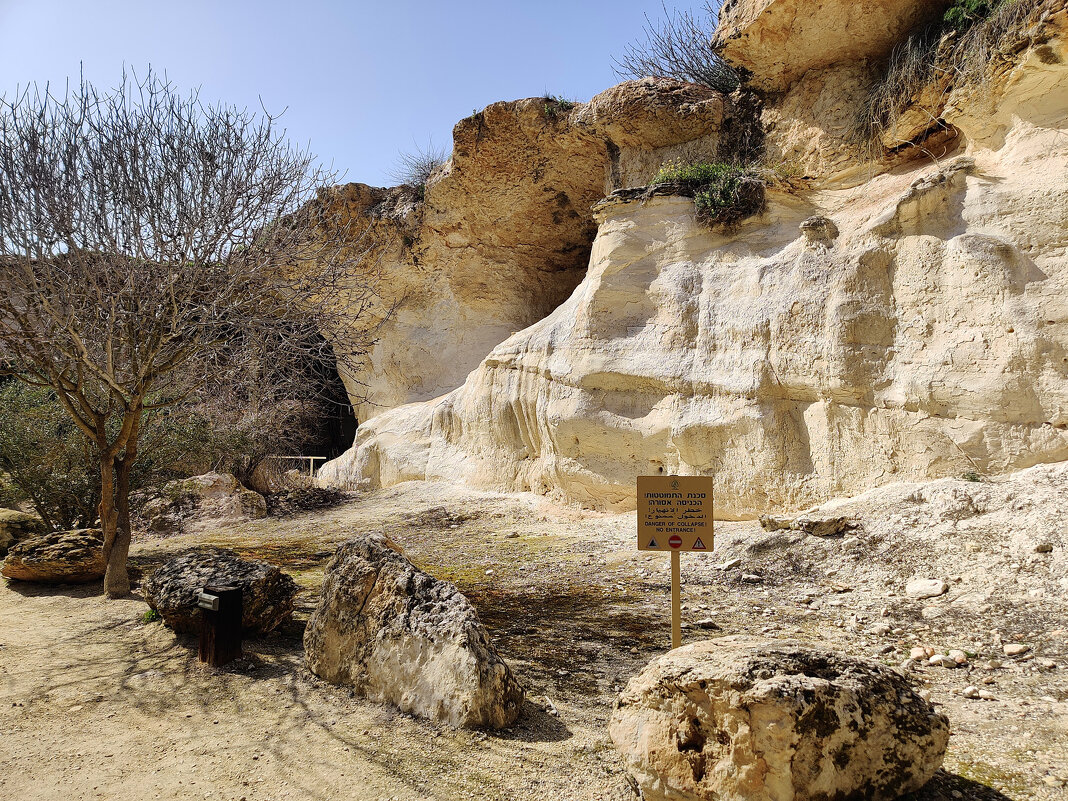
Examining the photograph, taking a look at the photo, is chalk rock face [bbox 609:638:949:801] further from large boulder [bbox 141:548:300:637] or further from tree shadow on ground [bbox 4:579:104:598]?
tree shadow on ground [bbox 4:579:104:598]

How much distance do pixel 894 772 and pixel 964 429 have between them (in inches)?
199

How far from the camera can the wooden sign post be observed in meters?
3.65

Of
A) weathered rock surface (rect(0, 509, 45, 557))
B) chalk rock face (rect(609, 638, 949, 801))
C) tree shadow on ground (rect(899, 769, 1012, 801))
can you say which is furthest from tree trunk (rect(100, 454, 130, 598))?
tree shadow on ground (rect(899, 769, 1012, 801))

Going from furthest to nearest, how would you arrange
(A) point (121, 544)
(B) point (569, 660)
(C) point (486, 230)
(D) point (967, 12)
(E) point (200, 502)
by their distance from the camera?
1. (C) point (486, 230)
2. (E) point (200, 502)
3. (D) point (967, 12)
4. (A) point (121, 544)
5. (B) point (569, 660)

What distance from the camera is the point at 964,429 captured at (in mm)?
6422

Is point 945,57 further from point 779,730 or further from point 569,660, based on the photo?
point 779,730

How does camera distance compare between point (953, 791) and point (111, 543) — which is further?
point (111, 543)

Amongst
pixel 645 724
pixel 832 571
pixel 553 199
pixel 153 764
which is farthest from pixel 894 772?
pixel 553 199

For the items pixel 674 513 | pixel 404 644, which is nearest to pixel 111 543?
pixel 404 644

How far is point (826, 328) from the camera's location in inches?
294

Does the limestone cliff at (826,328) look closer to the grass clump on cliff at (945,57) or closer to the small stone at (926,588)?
the grass clump on cliff at (945,57)

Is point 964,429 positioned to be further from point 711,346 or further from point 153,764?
point 153,764

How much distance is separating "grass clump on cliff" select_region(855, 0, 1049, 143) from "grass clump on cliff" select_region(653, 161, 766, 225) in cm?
149

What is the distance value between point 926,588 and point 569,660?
2.67 meters
